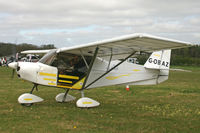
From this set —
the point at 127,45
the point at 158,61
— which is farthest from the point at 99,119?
the point at 158,61

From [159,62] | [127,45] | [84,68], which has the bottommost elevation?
[84,68]

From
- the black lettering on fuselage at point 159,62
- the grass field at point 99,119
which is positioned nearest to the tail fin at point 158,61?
the black lettering on fuselage at point 159,62

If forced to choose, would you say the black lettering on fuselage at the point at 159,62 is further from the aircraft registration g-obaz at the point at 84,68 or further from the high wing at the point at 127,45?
the high wing at the point at 127,45

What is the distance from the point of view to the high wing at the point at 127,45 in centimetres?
612

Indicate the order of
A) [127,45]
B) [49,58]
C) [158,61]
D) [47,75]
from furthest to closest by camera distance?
[158,61] → [49,58] → [47,75] → [127,45]

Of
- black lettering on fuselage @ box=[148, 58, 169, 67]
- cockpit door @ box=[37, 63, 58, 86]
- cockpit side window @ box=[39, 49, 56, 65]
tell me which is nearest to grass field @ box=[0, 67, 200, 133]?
cockpit door @ box=[37, 63, 58, 86]

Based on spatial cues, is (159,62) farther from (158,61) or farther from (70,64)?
(70,64)

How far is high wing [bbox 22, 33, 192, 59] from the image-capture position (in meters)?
6.12

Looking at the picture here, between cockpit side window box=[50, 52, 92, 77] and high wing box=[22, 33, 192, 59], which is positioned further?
cockpit side window box=[50, 52, 92, 77]

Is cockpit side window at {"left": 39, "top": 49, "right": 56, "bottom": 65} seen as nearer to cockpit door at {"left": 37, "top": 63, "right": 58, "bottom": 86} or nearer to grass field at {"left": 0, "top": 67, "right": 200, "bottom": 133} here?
cockpit door at {"left": 37, "top": 63, "right": 58, "bottom": 86}

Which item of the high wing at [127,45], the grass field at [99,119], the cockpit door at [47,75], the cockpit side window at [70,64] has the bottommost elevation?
the grass field at [99,119]

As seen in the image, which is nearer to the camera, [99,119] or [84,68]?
[99,119]

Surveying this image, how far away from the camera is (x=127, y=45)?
713 centimetres

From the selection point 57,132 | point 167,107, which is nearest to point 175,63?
point 167,107
